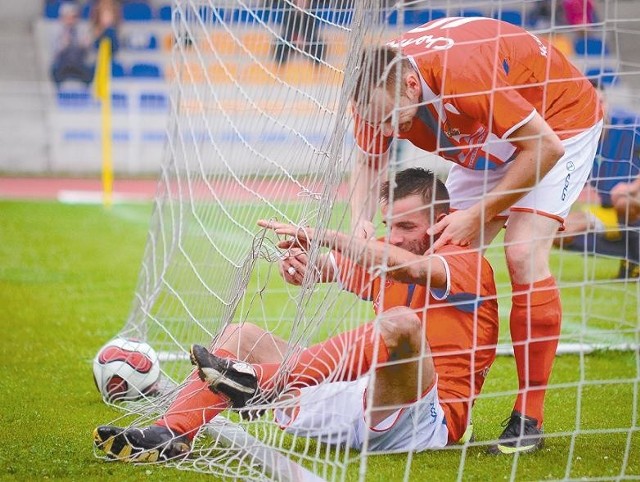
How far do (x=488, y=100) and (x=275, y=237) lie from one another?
976mm

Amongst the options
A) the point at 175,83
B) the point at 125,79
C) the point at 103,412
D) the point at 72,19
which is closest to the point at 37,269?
the point at 175,83

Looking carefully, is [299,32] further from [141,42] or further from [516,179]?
[141,42]

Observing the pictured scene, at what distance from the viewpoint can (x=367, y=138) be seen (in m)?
3.73

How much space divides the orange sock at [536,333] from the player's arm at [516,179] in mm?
408

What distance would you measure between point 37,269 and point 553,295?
17.8 ft

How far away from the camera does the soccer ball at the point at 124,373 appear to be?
4469 millimetres

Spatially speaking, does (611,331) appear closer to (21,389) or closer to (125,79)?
(21,389)

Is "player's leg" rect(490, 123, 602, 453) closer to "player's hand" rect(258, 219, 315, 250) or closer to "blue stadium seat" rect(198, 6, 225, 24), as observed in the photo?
"player's hand" rect(258, 219, 315, 250)

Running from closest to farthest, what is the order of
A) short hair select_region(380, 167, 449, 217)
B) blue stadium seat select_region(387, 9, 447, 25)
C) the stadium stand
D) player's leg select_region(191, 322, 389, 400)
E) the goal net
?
player's leg select_region(191, 322, 389, 400) < the goal net < short hair select_region(380, 167, 449, 217) < blue stadium seat select_region(387, 9, 447, 25) < the stadium stand

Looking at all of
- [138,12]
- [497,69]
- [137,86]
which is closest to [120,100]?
[137,86]

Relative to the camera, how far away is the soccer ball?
176 inches

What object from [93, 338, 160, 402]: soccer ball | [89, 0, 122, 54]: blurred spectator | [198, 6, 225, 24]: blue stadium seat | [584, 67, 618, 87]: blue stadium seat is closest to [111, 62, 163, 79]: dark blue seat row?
[89, 0, 122, 54]: blurred spectator

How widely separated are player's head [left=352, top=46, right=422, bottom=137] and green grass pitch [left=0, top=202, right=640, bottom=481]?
0.99 metres

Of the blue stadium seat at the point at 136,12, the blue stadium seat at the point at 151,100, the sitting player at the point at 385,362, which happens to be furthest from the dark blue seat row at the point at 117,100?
the sitting player at the point at 385,362
